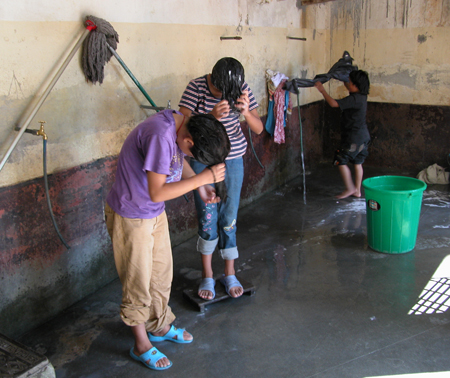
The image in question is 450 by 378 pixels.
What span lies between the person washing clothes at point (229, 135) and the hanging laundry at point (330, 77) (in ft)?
6.51

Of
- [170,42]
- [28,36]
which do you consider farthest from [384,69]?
[28,36]

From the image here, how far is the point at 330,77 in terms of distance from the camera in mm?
4727

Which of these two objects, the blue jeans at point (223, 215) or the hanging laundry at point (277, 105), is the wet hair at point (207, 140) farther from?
the hanging laundry at point (277, 105)

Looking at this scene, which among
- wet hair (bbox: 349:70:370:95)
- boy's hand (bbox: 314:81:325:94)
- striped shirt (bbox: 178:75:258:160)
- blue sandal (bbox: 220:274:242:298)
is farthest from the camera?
boy's hand (bbox: 314:81:325:94)

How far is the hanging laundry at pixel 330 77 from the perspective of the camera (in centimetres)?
450

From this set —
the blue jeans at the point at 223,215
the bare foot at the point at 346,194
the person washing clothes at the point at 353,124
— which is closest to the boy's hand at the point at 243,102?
the blue jeans at the point at 223,215

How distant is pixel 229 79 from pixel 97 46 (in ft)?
2.78

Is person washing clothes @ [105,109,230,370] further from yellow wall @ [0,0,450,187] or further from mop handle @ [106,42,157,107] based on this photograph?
mop handle @ [106,42,157,107]

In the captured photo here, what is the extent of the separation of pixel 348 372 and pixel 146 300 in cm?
106

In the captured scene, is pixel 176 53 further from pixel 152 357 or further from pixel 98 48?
pixel 152 357

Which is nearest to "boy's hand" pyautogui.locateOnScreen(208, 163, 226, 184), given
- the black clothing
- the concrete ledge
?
the concrete ledge

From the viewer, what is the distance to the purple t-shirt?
1836 mm

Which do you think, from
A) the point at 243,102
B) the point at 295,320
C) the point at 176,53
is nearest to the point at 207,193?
the point at 243,102

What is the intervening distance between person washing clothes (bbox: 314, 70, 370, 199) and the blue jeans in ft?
6.76
